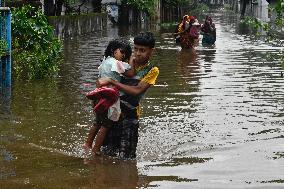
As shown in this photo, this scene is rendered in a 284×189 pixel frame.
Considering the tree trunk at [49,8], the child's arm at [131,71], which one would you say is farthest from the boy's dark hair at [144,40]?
the tree trunk at [49,8]

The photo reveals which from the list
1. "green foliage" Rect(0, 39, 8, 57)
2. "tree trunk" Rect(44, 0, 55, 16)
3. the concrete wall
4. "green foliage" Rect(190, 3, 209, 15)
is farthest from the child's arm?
"green foliage" Rect(190, 3, 209, 15)

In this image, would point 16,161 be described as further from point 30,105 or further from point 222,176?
point 30,105

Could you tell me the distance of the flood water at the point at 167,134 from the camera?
6.02 meters

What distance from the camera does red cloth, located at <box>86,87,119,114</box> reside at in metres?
6.34

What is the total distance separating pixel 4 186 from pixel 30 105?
4.92m

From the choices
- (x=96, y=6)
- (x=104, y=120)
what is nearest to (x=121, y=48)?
(x=104, y=120)

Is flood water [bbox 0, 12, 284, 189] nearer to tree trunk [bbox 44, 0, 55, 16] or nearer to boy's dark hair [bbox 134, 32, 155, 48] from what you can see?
boy's dark hair [bbox 134, 32, 155, 48]

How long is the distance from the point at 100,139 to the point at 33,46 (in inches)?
291

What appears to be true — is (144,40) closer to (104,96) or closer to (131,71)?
(131,71)

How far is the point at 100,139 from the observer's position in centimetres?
679

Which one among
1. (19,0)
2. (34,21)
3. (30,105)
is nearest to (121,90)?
(30,105)

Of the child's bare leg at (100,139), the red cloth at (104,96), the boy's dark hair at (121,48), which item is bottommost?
the child's bare leg at (100,139)

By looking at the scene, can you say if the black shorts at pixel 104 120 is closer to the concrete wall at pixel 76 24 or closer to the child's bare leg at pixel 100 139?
the child's bare leg at pixel 100 139

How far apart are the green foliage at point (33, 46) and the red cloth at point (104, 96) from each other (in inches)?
279
